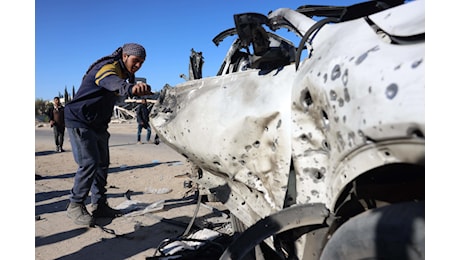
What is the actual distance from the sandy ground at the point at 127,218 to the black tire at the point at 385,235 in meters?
1.98

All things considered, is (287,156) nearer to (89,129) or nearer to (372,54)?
(372,54)

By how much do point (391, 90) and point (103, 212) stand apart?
3.43m

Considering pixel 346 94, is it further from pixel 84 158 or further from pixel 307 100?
pixel 84 158

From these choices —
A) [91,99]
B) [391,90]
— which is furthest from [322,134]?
[91,99]

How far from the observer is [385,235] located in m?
1.18

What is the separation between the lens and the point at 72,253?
2943mm

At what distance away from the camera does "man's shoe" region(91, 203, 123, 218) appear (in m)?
3.72

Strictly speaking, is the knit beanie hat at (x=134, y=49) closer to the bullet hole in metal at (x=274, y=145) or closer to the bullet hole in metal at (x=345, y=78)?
the bullet hole in metal at (x=274, y=145)

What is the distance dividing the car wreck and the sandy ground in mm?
1132

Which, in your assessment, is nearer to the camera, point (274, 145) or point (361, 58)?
point (361, 58)

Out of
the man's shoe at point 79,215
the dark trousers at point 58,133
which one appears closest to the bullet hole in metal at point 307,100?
the man's shoe at point 79,215

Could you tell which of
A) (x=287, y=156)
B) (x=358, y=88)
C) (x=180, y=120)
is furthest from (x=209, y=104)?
(x=358, y=88)

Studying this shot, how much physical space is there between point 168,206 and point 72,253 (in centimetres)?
150

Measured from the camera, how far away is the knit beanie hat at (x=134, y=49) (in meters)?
3.46
